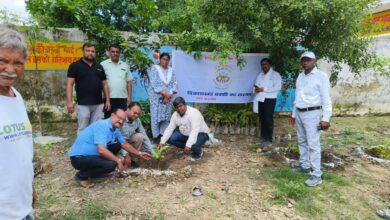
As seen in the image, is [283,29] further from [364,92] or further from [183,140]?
[364,92]

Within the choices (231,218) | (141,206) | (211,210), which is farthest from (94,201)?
(231,218)

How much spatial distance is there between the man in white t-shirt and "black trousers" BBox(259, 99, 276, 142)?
492 centimetres

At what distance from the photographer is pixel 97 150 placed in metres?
3.89

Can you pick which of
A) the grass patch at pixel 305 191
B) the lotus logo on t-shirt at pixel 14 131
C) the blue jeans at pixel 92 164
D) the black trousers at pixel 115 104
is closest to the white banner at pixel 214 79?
the black trousers at pixel 115 104

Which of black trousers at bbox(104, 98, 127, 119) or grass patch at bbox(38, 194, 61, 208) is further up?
black trousers at bbox(104, 98, 127, 119)

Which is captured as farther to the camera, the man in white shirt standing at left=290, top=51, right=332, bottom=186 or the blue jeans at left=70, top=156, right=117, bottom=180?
the man in white shirt standing at left=290, top=51, right=332, bottom=186

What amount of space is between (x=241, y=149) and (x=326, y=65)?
4.43 m

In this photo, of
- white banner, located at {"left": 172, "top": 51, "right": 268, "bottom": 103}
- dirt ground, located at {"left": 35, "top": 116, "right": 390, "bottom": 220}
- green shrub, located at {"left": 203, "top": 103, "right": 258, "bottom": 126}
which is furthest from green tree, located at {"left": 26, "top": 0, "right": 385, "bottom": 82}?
dirt ground, located at {"left": 35, "top": 116, "right": 390, "bottom": 220}

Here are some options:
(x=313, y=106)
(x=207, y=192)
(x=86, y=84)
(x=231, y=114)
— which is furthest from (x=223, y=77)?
(x=207, y=192)

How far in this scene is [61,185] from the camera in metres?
4.07

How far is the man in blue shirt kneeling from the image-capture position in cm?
377

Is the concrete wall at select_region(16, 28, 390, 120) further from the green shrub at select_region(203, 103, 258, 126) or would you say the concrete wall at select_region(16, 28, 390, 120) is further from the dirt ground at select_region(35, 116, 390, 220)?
the dirt ground at select_region(35, 116, 390, 220)

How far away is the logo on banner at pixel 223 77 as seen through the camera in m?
6.29

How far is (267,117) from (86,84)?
134 inches
